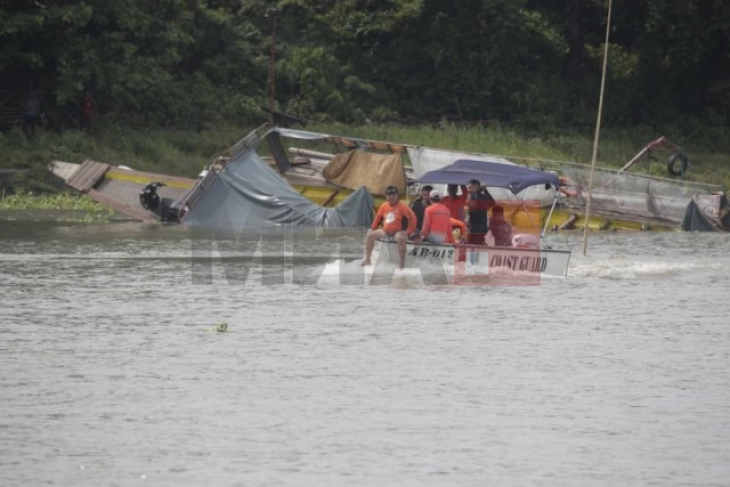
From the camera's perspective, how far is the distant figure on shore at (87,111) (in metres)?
41.3

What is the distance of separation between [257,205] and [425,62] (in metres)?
17.1

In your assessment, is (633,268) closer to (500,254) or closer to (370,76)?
(500,254)

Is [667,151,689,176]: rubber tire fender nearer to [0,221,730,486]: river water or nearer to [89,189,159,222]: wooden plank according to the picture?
[0,221,730,486]: river water

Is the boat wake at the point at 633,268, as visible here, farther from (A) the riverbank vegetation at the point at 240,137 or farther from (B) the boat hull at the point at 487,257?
(A) the riverbank vegetation at the point at 240,137

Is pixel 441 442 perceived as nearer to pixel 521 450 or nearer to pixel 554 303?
pixel 521 450

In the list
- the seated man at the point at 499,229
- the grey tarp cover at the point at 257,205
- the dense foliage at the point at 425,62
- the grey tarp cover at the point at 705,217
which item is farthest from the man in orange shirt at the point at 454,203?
Result: the dense foliage at the point at 425,62

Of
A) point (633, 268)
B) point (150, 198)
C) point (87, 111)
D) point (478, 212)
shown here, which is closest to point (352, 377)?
point (478, 212)

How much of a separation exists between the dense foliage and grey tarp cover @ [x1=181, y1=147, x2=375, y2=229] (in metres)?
8.18

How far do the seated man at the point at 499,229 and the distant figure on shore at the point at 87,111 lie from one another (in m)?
19.3

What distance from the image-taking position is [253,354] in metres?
17.8

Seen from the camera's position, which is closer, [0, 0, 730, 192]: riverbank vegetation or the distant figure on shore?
[0, 0, 730, 192]: riverbank vegetation

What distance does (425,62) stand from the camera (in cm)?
5003

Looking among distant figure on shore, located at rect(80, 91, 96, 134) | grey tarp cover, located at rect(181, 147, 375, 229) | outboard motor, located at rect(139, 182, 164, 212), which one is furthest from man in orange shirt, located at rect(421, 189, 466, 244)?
distant figure on shore, located at rect(80, 91, 96, 134)

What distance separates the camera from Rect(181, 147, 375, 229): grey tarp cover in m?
34.4
